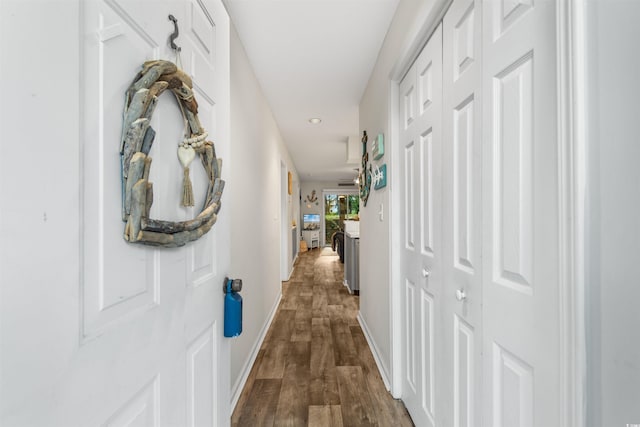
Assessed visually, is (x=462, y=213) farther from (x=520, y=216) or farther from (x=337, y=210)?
(x=337, y=210)

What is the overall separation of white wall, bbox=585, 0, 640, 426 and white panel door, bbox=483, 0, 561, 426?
3.7 inches

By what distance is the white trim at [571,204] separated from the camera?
0.55 m

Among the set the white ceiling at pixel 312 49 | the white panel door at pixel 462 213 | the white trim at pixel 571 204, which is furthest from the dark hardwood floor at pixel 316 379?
the white ceiling at pixel 312 49

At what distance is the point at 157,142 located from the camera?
28.1 inches

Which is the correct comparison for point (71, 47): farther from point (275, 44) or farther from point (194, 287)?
point (275, 44)

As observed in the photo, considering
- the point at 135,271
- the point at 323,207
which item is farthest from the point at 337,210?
the point at 135,271

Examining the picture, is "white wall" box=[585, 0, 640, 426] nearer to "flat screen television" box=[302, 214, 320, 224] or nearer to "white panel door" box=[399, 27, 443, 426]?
"white panel door" box=[399, 27, 443, 426]

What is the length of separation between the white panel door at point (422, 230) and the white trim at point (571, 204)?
678 millimetres

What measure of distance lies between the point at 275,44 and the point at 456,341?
7.11ft

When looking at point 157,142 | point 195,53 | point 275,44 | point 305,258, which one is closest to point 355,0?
point 275,44

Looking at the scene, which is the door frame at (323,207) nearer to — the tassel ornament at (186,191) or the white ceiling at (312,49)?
the white ceiling at (312,49)

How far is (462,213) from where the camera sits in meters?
1.07

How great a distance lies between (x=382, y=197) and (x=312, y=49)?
4.02 ft

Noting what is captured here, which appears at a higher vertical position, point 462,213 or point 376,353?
point 462,213
